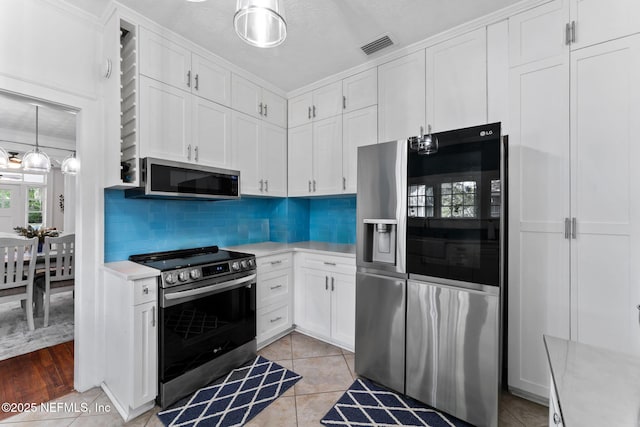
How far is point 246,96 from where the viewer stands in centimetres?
291

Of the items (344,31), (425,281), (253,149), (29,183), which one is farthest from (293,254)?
(29,183)

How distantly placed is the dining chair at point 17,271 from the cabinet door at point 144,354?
7.21ft

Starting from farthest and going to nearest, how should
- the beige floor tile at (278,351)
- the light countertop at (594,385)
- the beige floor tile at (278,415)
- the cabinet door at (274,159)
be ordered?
the cabinet door at (274,159)
the beige floor tile at (278,351)
the beige floor tile at (278,415)
the light countertop at (594,385)

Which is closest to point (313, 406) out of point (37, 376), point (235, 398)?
point (235, 398)

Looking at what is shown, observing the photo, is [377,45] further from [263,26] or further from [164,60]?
[164,60]

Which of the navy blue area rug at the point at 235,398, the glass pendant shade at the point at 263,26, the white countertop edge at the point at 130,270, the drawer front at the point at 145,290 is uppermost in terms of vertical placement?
the glass pendant shade at the point at 263,26

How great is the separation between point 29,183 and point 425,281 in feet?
24.6

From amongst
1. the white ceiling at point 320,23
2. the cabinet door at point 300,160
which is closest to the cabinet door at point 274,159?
the cabinet door at point 300,160

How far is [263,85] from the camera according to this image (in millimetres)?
3080

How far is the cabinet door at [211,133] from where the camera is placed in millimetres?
2463

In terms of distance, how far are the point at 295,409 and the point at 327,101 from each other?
2.78 meters

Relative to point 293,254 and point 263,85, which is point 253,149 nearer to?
point 263,85

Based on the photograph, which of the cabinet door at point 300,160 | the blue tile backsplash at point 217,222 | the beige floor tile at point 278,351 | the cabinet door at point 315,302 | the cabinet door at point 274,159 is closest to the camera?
the blue tile backsplash at point 217,222

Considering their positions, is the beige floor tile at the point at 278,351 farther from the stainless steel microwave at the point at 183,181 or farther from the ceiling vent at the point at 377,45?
the ceiling vent at the point at 377,45
